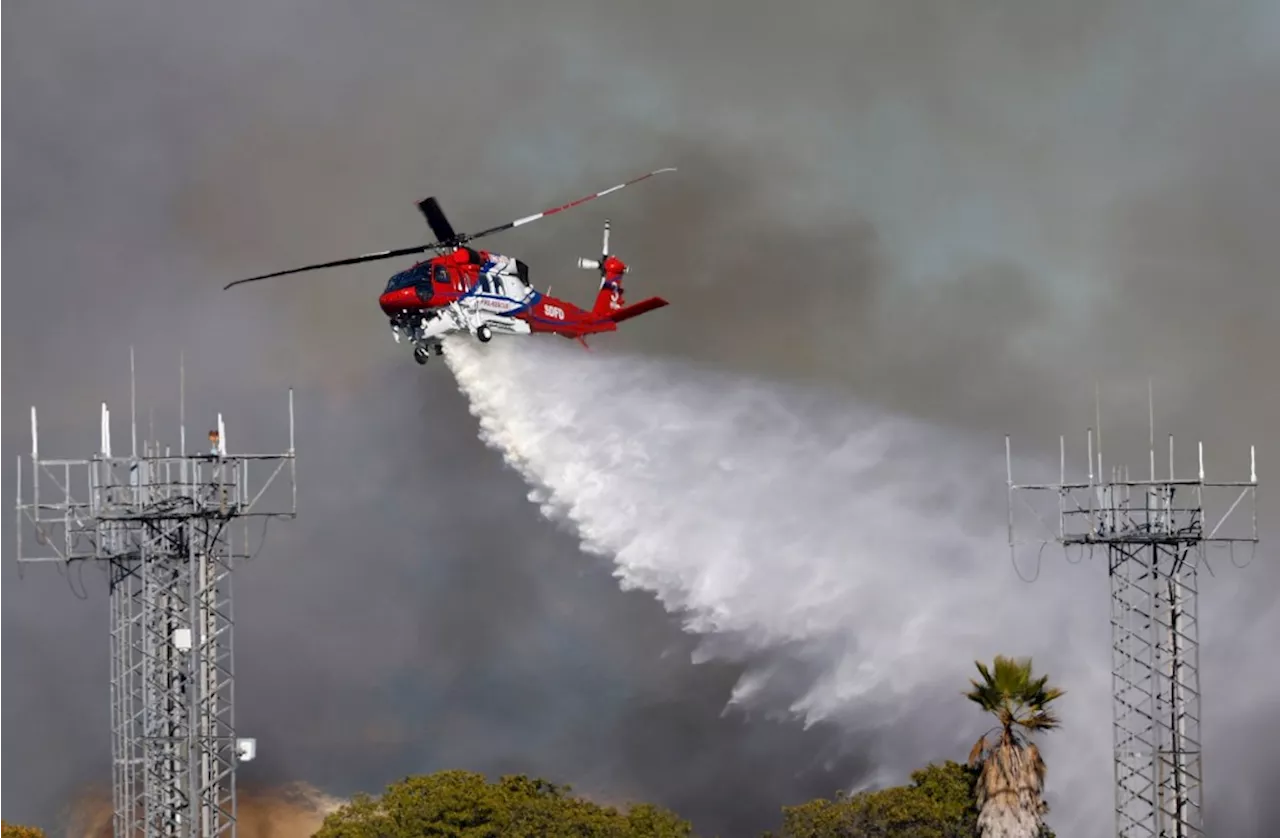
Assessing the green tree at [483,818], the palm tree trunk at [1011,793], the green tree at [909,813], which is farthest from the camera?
the green tree at [483,818]

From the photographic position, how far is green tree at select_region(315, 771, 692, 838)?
8788cm

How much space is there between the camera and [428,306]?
300 feet

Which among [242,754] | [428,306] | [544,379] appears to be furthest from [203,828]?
[544,379]

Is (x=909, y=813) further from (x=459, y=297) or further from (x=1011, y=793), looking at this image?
(x=459, y=297)

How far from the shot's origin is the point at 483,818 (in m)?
88.8

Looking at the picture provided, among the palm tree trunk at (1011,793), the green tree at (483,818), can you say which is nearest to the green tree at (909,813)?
the green tree at (483,818)

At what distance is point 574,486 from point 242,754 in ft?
83.3

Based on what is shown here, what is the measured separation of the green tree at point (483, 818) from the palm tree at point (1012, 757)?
1446cm

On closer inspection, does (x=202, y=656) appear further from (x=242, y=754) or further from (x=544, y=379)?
(x=544, y=379)

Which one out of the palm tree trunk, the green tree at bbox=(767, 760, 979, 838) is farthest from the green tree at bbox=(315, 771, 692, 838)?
the palm tree trunk

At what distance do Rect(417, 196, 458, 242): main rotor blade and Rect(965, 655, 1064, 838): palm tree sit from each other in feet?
98.8

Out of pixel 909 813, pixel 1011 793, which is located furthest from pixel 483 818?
pixel 1011 793

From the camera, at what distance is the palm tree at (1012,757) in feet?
258

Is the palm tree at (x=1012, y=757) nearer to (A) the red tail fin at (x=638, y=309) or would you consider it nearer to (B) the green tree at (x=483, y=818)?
(B) the green tree at (x=483, y=818)
